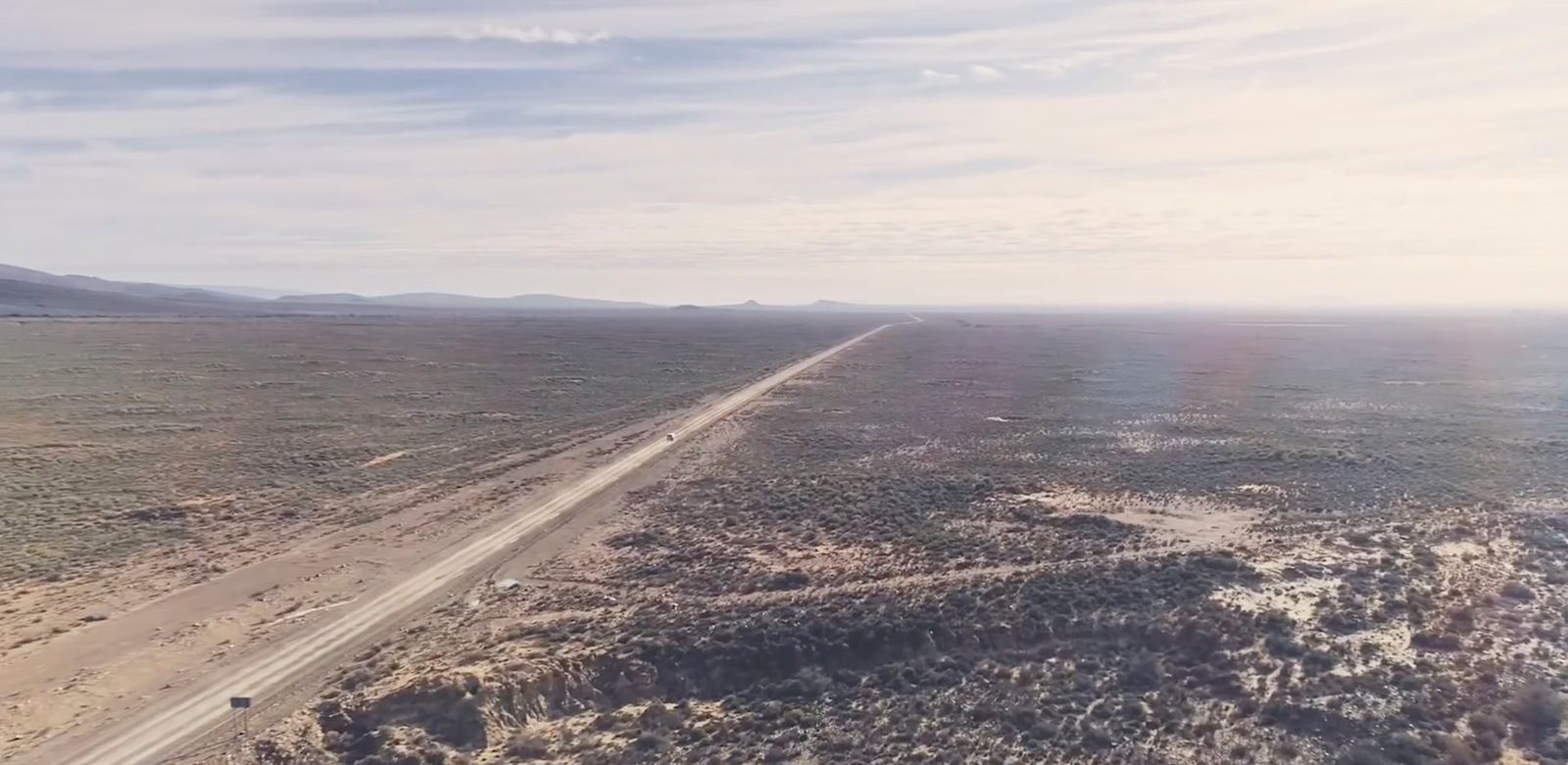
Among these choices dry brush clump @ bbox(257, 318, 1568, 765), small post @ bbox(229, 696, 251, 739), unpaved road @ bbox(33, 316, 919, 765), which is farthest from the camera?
dry brush clump @ bbox(257, 318, 1568, 765)

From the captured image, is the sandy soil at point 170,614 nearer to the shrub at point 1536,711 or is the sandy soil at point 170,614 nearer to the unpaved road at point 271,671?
the unpaved road at point 271,671

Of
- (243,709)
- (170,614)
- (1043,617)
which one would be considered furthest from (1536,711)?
(170,614)

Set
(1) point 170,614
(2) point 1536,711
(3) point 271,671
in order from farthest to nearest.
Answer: (1) point 170,614
(3) point 271,671
(2) point 1536,711

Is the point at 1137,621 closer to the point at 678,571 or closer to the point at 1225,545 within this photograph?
the point at 1225,545

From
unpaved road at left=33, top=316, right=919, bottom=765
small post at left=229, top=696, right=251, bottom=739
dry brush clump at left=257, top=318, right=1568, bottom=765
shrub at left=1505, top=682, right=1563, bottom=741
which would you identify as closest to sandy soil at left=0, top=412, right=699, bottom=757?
unpaved road at left=33, top=316, right=919, bottom=765

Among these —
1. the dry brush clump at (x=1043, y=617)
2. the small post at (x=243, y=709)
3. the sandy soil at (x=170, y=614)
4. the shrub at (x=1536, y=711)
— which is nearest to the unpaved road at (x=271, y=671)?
the small post at (x=243, y=709)

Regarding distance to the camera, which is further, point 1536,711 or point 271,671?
point 271,671

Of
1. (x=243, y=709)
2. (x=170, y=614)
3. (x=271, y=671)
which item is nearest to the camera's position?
(x=243, y=709)

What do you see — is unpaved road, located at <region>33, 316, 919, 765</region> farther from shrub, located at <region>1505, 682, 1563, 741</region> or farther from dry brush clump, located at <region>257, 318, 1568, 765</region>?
shrub, located at <region>1505, 682, 1563, 741</region>

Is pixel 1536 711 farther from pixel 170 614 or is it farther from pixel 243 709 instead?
pixel 170 614
